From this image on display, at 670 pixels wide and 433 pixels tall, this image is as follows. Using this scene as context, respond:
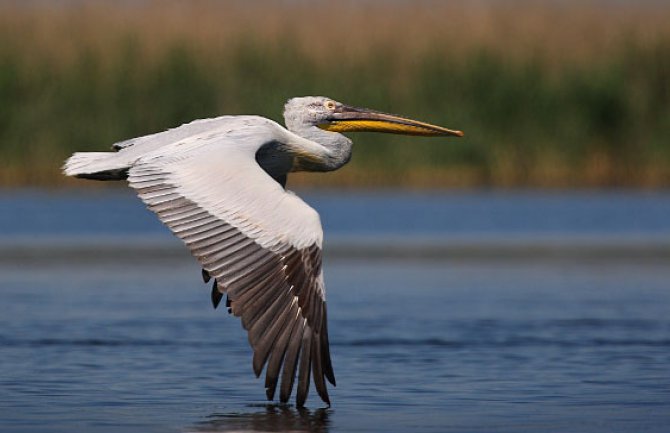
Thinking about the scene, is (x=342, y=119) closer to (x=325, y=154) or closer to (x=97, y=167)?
(x=325, y=154)

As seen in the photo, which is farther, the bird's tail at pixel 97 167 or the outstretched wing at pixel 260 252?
the bird's tail at pixel 97 167

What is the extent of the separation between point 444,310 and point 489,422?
4.64 metres

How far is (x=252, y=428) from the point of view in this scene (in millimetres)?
7516

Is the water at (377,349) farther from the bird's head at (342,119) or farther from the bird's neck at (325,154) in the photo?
the bird's head at (342,119)

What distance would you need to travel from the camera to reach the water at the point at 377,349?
7.84m

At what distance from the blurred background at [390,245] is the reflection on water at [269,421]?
28 millimetres

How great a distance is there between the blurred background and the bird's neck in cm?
110

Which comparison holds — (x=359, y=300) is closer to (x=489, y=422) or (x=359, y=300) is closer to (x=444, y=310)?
(x=444, y=310)

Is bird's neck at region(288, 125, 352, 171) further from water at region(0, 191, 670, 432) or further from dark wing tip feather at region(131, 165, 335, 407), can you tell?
dark wing tip feather at region(131, 165, 335, 407)

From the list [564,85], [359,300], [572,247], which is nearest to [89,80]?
[564,85]

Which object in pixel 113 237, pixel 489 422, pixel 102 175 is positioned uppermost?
pixel 102 175

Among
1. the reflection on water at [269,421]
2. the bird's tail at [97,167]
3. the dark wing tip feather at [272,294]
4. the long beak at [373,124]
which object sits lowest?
the reflection on water at [269,421]

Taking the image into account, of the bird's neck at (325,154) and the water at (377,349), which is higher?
the bird's neck at (325,154)

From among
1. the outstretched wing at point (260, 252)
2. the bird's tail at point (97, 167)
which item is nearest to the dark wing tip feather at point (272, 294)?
the outstretched wing at point (260, 252)
